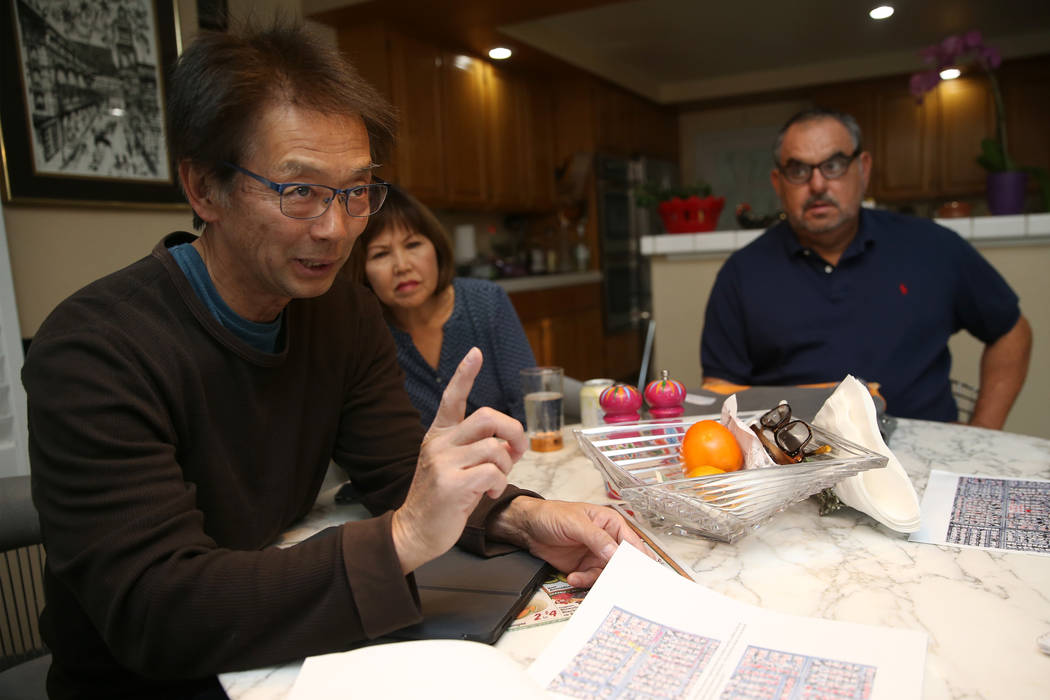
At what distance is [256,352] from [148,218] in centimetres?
218

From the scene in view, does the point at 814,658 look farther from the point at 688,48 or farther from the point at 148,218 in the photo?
the point at 688,48

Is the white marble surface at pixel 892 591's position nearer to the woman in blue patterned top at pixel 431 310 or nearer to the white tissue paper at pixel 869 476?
the white tissue paper at pixel 869 476

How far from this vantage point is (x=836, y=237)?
1.92m

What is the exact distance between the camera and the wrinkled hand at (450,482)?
0.68m

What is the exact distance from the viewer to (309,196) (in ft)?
2.84

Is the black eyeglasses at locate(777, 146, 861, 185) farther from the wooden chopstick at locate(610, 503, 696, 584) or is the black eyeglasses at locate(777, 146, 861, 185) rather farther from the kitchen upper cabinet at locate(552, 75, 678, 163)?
the kitchen upper cabinet at locate(552, 75, 678, 163)

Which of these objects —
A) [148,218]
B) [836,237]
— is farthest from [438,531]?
[148,218]

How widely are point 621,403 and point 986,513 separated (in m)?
0.51

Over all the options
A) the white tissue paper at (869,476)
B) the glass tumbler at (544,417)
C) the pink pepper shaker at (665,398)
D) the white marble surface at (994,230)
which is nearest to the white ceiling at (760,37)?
the white marble surface at (994,230)

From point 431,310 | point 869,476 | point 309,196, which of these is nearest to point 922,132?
point 431,310

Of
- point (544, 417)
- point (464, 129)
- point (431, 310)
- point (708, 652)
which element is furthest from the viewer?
point (464, 129)

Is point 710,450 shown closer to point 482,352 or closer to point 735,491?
point 735,491

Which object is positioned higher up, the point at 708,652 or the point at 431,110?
the point at 431,110

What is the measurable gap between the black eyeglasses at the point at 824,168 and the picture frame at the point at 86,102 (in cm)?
187
